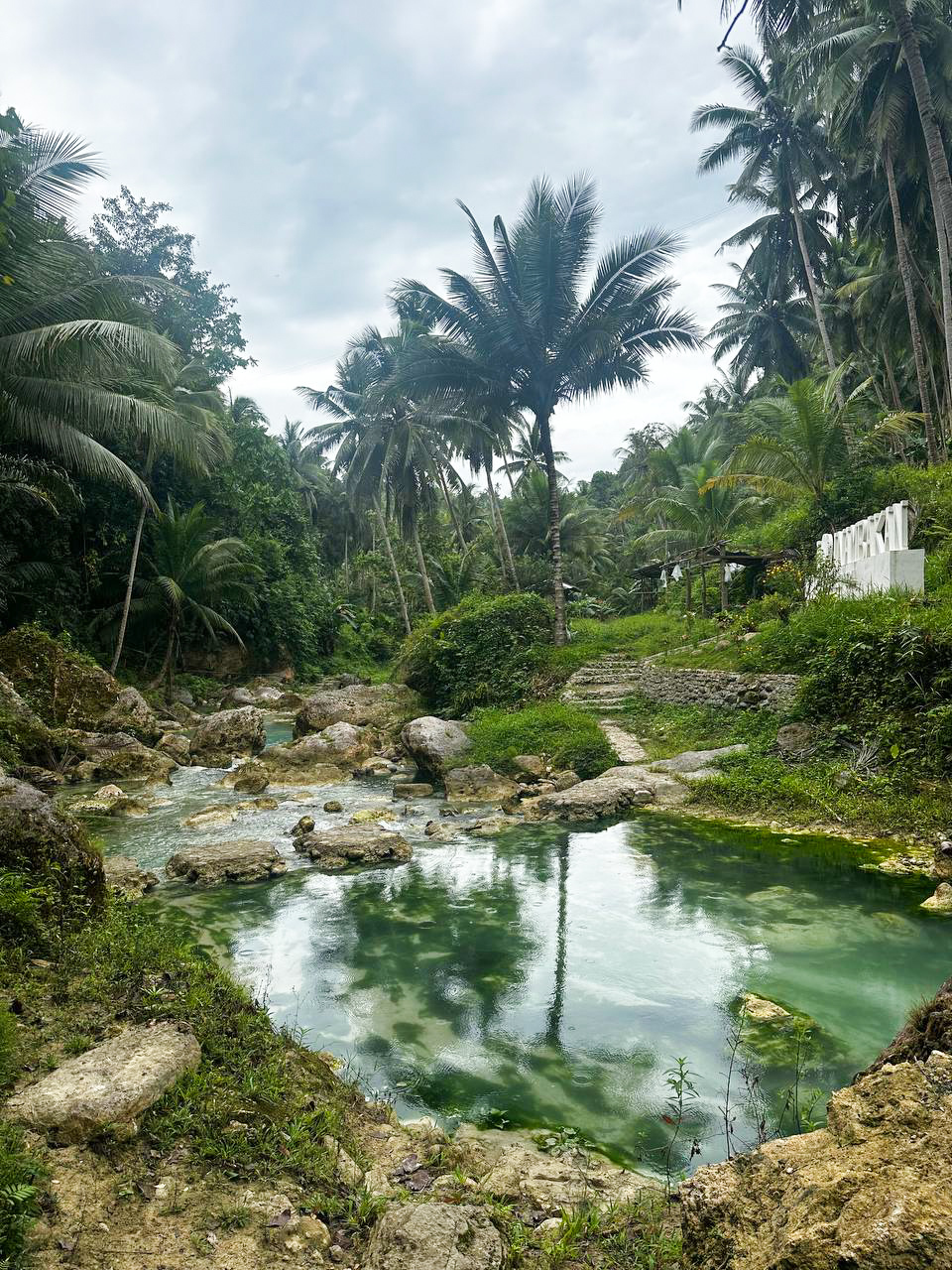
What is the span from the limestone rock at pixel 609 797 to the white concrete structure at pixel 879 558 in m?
4.47

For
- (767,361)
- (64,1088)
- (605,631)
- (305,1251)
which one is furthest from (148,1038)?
(767,361)

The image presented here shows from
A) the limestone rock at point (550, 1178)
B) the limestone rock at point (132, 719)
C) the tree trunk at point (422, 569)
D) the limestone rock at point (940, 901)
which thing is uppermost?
the tree trunk at point (422, 569)

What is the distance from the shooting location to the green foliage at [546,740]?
37.9 ft

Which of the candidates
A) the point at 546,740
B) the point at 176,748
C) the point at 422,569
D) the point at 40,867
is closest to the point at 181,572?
the point at 176,748

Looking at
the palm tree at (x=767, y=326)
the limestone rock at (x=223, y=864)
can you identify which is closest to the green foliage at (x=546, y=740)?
the limestone rock at (x=223, y=864)

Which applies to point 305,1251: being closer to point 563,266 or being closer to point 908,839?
point 908,839

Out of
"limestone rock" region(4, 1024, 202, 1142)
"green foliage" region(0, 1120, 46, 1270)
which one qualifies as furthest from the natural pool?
"green foliage" region(0, 1120, 46, 1270)

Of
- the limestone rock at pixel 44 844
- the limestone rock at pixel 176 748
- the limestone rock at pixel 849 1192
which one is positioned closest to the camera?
the limestone rock at pixel 849 1192

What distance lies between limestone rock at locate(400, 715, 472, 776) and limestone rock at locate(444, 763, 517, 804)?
852mm

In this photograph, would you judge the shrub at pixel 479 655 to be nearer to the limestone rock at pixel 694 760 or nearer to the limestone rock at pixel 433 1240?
Result: the limestone rock at pixel 694 760

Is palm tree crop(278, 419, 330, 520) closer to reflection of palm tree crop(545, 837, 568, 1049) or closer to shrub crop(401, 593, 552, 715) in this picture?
shrub crop(401, 593, 552, 715)

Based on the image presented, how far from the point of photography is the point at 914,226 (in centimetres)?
2245

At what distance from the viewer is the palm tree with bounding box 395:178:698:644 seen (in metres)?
17.2

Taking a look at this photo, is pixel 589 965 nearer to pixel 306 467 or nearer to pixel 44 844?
pixel 44 844
